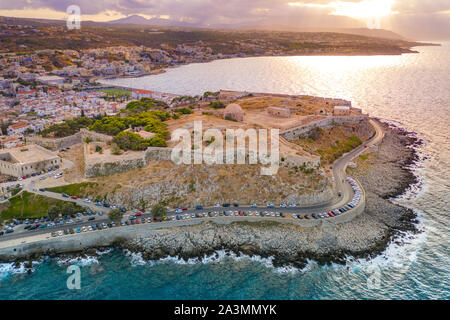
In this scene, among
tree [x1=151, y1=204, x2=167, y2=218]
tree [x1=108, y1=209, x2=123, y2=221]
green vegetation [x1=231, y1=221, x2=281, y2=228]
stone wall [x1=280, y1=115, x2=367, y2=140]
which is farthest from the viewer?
stone wall [x1=280, y1=115, x2=367, y2=140]

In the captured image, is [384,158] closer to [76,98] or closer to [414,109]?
[414,109]

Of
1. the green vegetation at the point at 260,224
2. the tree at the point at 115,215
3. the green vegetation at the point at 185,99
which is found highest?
the green vegetation at the point at 185,99

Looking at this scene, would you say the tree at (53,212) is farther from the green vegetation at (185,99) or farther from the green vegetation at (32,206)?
the green vegetation at (185,99)

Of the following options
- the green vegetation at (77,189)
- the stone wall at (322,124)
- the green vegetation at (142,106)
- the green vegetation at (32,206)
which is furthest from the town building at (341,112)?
the green vegetation at (32,206)

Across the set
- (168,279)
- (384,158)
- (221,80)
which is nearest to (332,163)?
(384,158)

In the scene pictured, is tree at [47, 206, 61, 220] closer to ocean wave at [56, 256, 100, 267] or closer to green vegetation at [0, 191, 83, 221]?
green vegetation at [0, 191, 83, 221]

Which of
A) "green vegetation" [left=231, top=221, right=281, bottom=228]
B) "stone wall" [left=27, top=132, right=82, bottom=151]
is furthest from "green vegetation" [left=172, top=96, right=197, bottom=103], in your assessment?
"green vegetation" [left=231, top=221, right=281, bottom=228]
